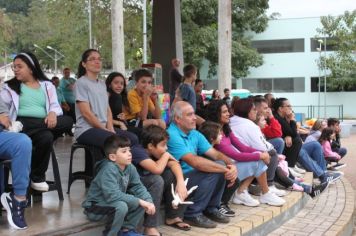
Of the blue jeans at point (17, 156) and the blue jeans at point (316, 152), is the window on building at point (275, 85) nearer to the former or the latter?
the blue jeans at point (316, 152)

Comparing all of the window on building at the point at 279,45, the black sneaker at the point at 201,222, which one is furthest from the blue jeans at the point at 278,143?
the window on building at the point at 279,45

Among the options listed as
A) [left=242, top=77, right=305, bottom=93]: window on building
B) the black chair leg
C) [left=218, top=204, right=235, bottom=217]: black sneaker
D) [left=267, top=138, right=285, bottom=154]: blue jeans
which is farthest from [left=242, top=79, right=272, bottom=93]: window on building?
the black chair leg

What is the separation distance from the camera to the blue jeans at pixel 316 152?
27.9 ft

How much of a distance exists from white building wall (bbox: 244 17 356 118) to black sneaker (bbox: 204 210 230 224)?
30533 millimetres

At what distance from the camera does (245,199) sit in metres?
5.65

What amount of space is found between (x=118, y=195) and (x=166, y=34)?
7.43 metres

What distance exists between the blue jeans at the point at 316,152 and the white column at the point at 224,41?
8769 mm

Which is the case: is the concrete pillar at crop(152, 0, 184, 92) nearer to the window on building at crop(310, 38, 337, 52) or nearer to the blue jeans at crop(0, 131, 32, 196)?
the blue jeans at crop(0, 131, 32, 196)

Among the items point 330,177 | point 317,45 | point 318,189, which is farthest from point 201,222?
point 317,45

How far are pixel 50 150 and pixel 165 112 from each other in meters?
4.73

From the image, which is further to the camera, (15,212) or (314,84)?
(314,84)

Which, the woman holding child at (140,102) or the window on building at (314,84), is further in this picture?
the window on building at (314,84)

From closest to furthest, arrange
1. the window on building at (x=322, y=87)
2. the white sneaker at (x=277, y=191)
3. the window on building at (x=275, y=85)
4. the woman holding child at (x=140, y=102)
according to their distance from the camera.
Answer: the woman holding child at (x=140, y=102)
the white sneaker at (x=277, y=191)
the window on building at (x=322, y=87)
the window on building at (x=275, y=85)

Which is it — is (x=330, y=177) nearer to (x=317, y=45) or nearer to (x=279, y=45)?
(x=279, y=45)
